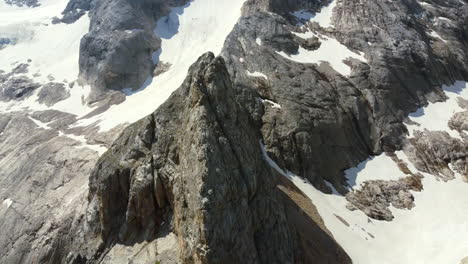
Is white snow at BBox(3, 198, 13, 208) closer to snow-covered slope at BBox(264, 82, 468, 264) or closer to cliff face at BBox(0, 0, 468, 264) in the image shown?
cliff face at BBox(0, 0, 468, 264)

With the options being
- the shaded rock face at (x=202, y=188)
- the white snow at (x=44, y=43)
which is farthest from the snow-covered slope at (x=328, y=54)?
the white snow at (x=44, y=43)

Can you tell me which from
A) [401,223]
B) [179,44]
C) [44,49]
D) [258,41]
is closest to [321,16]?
[258,41]

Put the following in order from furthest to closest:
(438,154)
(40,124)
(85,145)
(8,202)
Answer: (40,124)
(438,154)
(85,145)
(8,202)

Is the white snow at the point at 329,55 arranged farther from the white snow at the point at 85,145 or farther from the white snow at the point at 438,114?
the white snow at the point at 85,145

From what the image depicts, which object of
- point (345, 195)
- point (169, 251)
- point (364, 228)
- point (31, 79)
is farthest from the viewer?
point (31, 79)

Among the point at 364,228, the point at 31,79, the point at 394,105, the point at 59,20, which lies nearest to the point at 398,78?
the point at 394,105

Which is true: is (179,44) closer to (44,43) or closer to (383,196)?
(44,43)

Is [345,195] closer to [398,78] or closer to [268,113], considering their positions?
[268,113]

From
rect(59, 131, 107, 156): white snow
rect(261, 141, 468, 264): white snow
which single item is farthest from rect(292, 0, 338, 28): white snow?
rect(59, 131, 107, 156): white snow
